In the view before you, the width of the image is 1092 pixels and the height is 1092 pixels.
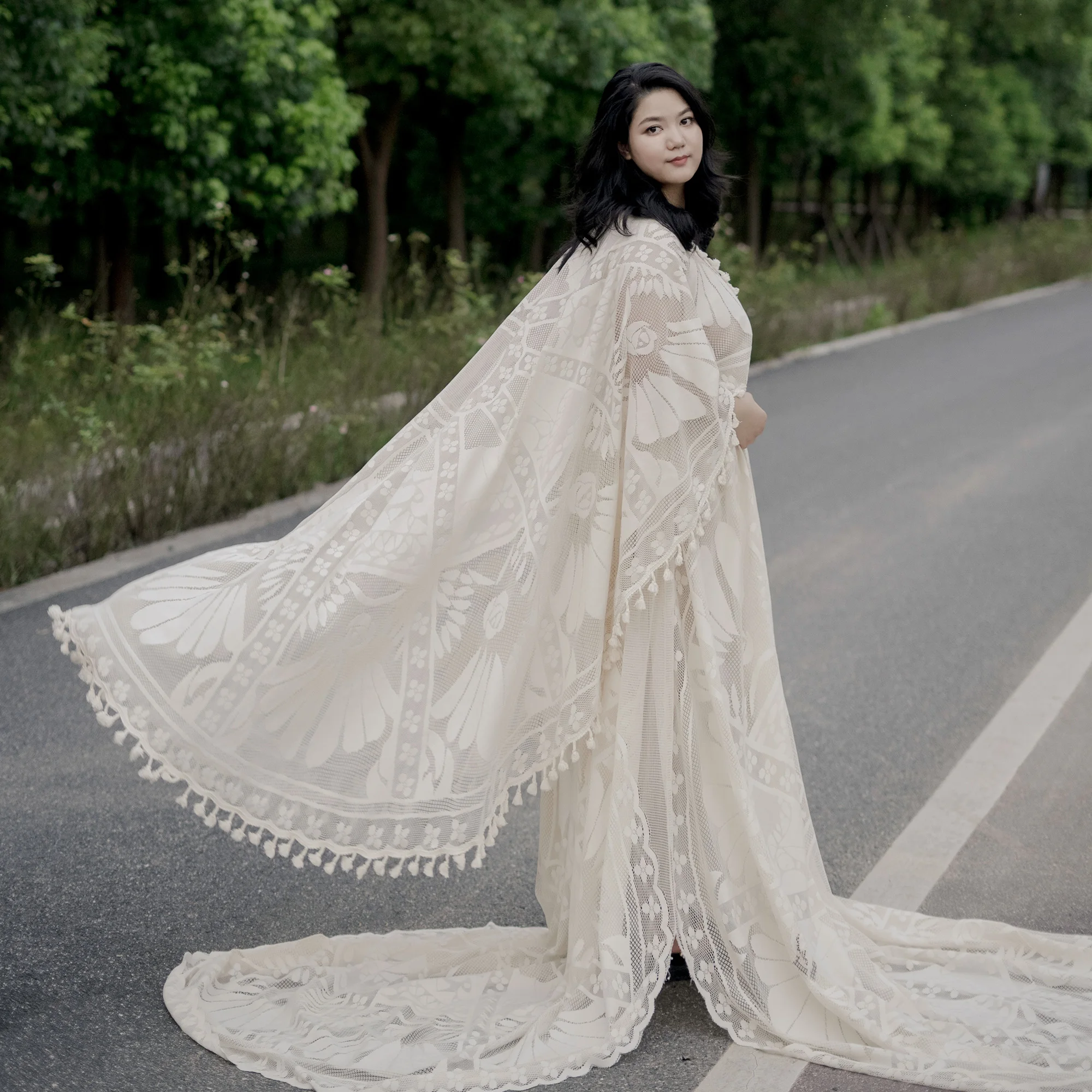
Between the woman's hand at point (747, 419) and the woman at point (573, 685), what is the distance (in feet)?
0.05

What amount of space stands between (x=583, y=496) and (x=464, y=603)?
341 millimetres

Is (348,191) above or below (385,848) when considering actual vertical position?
above

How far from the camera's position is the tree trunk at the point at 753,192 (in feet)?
98.6

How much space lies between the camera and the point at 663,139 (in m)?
3.32

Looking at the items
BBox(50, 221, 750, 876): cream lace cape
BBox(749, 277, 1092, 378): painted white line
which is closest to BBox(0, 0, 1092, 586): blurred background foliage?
BBox(749, 277, 1092, 378): painted white line

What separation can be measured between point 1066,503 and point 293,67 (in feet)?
26.3

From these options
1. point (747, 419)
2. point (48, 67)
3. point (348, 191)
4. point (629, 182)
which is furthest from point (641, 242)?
point (348, 191)

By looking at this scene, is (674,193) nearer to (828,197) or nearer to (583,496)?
(583,496)

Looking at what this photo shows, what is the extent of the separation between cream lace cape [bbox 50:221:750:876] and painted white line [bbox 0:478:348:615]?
3.97 m

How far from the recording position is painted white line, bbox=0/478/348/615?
7176mm

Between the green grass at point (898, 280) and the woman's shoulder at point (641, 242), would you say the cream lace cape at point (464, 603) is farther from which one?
the green grass at point (898, 280)

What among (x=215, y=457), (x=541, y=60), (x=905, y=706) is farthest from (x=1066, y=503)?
(x=541, y=60)

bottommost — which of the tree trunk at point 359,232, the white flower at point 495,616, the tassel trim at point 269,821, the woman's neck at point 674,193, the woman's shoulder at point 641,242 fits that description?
the tree trunk at point 359,232

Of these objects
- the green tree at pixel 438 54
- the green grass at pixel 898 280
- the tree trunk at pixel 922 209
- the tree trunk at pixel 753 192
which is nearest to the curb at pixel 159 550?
the green grass at pixel 898 280
